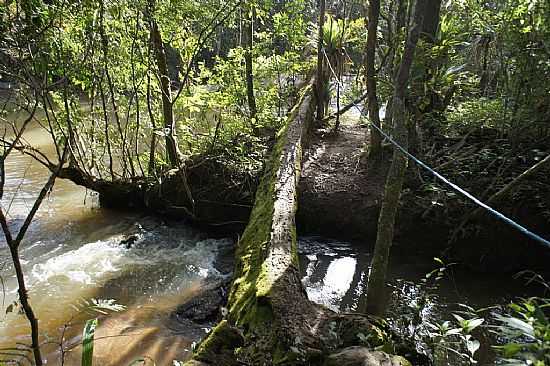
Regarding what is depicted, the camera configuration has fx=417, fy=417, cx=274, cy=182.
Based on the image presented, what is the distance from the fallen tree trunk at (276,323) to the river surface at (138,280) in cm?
144

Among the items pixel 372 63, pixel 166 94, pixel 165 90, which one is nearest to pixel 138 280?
pixel 166 94

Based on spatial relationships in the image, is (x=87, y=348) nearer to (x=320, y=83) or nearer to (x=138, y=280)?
(x=138, y=280)

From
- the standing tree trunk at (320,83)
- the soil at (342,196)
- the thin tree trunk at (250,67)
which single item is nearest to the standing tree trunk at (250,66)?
the thin tree trunk at (250,67)

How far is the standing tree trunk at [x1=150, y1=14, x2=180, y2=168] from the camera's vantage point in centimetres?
643

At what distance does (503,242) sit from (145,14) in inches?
228

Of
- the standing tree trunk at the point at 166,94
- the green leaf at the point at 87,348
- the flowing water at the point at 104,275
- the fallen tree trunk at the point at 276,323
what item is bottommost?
the flowing water at the point at 104,275

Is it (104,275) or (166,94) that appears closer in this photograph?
(104,275)

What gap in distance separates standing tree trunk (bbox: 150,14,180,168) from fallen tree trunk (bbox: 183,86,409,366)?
3231mm

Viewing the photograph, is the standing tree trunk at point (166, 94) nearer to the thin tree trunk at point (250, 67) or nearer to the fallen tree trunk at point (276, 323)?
the thin tree trunk at point (250, 67)

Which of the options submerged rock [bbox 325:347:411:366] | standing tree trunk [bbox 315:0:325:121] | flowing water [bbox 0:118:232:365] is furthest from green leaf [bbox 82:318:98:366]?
standing tree trunk [bbox 315:0:325:121]

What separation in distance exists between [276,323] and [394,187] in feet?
5.24

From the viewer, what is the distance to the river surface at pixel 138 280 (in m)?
4.59

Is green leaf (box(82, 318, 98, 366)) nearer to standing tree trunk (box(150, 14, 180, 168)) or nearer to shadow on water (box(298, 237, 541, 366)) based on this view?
shadow on water (box(298, 237, 541, 366))

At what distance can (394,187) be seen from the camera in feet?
11.9
